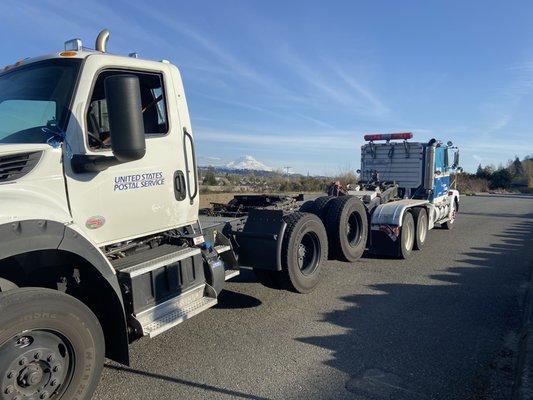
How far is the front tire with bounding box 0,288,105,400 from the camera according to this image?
9.42 feet

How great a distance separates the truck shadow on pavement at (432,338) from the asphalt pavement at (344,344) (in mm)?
13

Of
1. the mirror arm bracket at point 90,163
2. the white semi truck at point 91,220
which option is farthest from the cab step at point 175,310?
the mirror arm bracket at point 90,163

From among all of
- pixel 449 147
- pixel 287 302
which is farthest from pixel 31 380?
pixel 449 147

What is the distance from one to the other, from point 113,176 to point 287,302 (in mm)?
3301

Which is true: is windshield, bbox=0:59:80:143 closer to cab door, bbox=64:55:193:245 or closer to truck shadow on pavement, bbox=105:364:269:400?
cab door, bbox=64:55:193:245

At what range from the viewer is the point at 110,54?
4016 millimetres

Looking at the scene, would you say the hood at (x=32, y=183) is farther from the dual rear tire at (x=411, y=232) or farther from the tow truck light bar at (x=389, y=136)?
the tow truck light bar at (x=389, y=136)

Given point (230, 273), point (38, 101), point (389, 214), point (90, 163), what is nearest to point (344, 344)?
point (230, 273)

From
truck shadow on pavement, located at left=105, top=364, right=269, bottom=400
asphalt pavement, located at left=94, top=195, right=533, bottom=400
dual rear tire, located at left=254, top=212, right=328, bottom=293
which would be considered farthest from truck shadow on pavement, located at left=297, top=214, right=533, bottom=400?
truck shadow on pavement, located at left=105, top=364, right=269, bottom=400

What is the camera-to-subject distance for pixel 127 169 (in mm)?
4035

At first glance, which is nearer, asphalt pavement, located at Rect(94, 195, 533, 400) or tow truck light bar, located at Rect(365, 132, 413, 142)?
asphalt pavement, located at Rect(94, 195, 533, 400)

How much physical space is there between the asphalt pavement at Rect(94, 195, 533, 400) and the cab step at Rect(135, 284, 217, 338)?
499mm

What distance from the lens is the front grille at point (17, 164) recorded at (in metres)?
3.23

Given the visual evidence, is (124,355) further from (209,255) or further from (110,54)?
(110,54)
